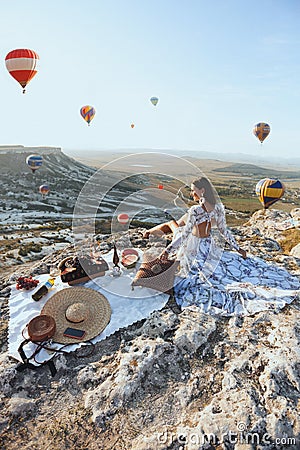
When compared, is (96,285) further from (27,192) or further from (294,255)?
(27,192)

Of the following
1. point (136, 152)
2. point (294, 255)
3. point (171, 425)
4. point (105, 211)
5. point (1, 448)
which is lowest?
point (105, 211)

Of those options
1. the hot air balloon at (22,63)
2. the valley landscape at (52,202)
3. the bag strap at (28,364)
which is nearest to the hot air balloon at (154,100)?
the valley landscape at (52,202)

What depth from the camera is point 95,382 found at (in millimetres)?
5227

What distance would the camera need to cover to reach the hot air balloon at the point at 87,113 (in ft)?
123

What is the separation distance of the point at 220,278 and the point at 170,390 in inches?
123

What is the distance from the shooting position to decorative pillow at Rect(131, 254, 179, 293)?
286 inches

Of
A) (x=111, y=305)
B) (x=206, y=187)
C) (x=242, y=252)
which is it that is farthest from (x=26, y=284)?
A: (x=242, y=252)

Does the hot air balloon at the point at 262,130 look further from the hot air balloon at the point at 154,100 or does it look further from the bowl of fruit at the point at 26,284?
the bowl of fruit at the point at 26,284

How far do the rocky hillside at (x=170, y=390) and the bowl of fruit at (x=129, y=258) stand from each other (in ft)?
7.54

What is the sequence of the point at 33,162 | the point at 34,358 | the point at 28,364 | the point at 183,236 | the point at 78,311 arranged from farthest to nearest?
the point at 33,162 < the point at 183,236 < the point at 78,311 < the point at 34,358 < the point at 28,364

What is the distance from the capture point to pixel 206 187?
7.26 m

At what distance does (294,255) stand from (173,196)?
4590 millimetres

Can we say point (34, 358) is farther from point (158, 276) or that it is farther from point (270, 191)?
point (270, 191)

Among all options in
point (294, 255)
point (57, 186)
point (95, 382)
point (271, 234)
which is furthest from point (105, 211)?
point (95, 382)
